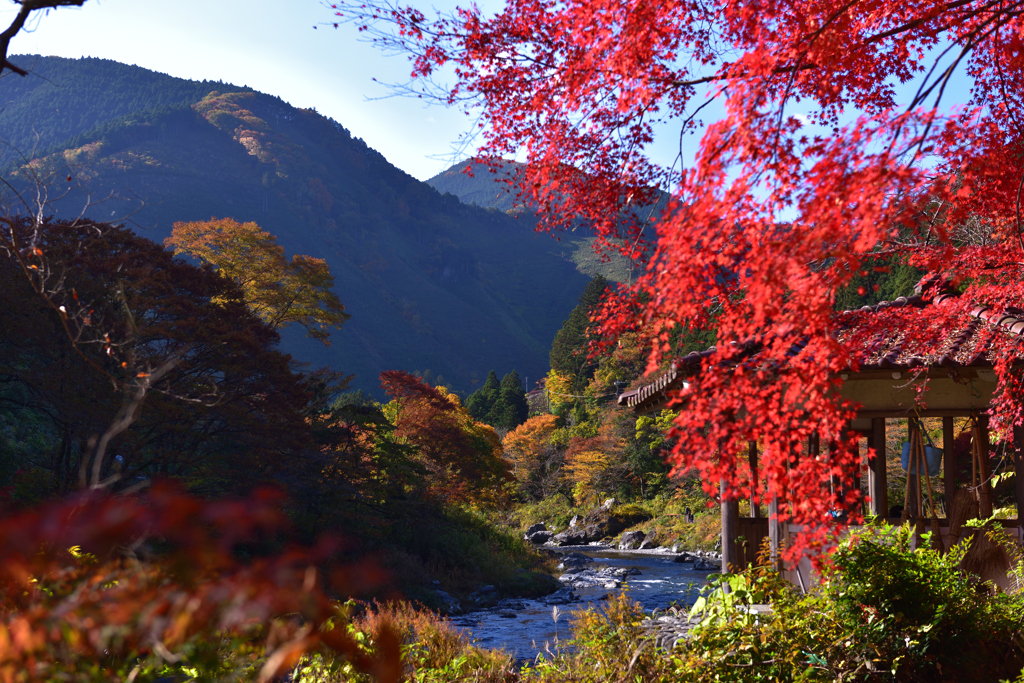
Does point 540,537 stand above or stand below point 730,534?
below

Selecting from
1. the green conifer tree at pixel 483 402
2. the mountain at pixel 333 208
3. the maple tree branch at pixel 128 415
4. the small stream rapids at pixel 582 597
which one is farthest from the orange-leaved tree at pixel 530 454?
the mountain at pixel 333 208

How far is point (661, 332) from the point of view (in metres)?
4.14

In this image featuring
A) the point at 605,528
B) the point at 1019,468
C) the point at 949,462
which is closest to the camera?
the point at 1019,468

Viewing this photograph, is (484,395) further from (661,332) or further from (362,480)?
(661,332)

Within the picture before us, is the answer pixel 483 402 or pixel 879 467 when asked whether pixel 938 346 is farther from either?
pixel 483 402

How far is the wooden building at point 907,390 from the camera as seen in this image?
21.8ft

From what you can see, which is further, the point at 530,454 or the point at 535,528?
the point at 530,454

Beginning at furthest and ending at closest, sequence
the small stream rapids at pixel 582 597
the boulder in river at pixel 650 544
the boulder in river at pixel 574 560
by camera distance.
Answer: the boulder in river at pixel 650 544, the boulder in river at pixel 574 560, the small stream rapids at pixel 582 597

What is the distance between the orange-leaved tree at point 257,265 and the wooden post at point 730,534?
18372 millimetres

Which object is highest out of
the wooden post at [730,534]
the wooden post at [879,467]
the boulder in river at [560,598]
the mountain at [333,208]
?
the mountain at [333,208]

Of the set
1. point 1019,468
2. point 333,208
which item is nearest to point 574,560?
point 1019,468

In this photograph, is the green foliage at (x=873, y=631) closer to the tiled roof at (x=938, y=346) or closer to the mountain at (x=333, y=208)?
the tiled roof at (x=938, y=346)

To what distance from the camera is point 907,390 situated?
7543mm

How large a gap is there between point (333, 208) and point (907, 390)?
134m
